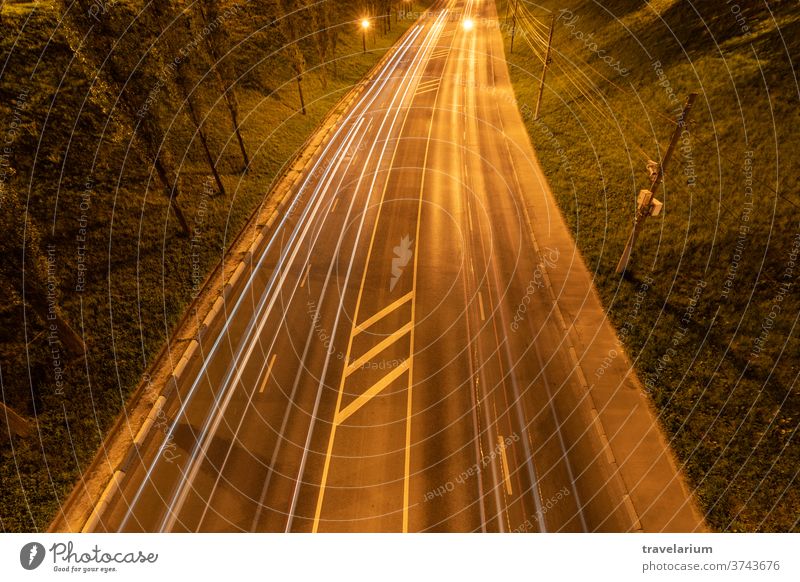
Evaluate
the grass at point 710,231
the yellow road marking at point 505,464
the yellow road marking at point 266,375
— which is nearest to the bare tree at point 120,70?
the yellow road marking at point 266,375

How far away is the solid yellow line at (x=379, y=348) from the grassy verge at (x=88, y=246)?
8915mm

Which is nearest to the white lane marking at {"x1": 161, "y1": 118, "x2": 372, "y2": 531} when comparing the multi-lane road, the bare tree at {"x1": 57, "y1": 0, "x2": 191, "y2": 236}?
the multi-lane road

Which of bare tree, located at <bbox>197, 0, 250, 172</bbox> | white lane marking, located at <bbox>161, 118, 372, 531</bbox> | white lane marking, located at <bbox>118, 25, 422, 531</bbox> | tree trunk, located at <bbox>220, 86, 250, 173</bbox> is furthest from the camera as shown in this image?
tree trunk, located at <bbox>220, 86, 250, 173</bbox>

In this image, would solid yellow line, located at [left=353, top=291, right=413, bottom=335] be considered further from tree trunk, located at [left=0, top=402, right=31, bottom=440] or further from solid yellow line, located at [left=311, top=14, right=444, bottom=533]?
tree trunk, located at [left=0, top=402, right=31, bottom=440]

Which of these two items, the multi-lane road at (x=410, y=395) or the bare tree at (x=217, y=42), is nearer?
the multi-lane road at (x=410, y=395)

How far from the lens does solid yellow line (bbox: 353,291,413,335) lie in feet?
62.7

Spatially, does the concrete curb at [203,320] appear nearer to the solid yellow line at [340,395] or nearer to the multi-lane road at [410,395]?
the multi-lane road at [410,395]

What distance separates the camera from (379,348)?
18.1 m

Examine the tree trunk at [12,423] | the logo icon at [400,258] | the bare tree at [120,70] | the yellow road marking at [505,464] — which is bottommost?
the yellow road marking at [505,464]

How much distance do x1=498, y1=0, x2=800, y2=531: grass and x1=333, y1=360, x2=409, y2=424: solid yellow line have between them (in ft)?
33.1

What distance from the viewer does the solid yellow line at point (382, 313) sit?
19.1 metres

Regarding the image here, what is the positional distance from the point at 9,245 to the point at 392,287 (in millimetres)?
15017

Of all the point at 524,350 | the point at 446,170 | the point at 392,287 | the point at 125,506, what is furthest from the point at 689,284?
the point at 125,506

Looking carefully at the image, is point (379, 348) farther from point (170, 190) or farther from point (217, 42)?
point (217, 42)
